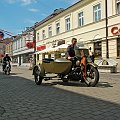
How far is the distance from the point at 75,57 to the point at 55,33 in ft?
100

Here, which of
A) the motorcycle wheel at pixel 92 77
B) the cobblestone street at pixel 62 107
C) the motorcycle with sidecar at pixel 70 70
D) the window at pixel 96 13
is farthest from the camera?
the window at pixel 96 13

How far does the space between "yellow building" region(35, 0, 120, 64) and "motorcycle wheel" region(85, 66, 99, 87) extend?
15.4 m

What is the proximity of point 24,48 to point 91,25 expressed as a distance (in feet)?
106

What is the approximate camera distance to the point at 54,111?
655 centimetres

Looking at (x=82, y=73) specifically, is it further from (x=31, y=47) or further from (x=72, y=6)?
(x=31, y=47)

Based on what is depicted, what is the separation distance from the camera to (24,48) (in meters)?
61.9

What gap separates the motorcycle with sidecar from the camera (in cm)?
1123

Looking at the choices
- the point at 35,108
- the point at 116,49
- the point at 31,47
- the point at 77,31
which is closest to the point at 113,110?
the point at 35,108

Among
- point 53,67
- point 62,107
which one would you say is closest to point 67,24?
point 53,67

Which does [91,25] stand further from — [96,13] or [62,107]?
[62,107]

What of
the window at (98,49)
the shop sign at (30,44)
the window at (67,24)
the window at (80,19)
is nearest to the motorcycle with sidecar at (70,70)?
the window at (98,49)

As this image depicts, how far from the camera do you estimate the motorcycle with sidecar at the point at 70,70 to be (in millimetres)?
11234

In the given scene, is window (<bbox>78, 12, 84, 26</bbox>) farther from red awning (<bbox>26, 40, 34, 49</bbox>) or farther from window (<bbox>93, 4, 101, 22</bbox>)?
red awning (<bbox>26, 40, 34, 49</bbox>)

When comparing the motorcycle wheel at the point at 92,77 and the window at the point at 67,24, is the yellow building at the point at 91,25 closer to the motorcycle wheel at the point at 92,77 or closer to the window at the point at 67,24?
the window at the point at 67,24
